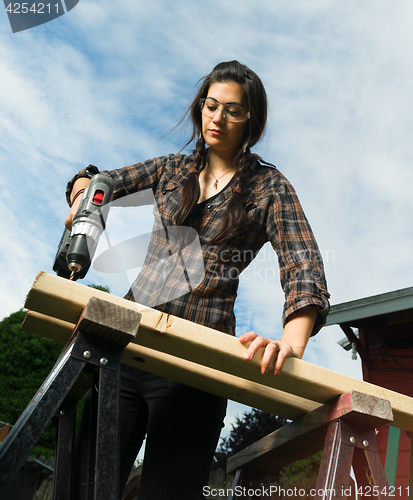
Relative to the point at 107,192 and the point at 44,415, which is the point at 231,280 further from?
the point at 44,415

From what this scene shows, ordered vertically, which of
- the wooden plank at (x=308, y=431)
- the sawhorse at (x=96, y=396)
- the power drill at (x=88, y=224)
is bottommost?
the sawhorse at (x=96, y=396)

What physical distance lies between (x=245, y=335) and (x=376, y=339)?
593 centimetres

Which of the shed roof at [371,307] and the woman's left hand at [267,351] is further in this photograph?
the shed roof at [371,307]

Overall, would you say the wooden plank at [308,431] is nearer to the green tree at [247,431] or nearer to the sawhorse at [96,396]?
the sawhorse at [96,396]

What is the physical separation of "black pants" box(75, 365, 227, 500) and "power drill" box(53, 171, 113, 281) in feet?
1.28

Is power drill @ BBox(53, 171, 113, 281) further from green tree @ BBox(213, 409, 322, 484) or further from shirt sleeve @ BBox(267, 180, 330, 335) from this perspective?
green tree @ BBox(213, 409, 322, 484)

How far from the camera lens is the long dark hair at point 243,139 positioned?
1.43 metres

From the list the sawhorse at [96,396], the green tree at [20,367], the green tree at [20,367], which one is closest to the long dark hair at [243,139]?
the sawhorse at [96,396]

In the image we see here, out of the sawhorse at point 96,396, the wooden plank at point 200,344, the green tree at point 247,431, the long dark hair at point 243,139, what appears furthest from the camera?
the green tree at point 247,431

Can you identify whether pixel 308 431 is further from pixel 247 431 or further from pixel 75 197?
pixel 247 431

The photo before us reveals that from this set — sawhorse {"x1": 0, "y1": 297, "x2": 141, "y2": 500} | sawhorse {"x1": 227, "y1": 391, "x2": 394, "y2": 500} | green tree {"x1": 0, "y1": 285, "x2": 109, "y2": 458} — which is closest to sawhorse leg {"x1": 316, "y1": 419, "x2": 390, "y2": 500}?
sawhorse {"x1": 227, "y1": 391, "x2": 394, "y2": 500}

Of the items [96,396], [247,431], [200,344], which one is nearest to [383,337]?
[247,431]

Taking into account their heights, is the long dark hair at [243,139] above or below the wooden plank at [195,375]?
above

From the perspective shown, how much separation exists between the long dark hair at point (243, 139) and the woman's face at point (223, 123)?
0.09 feet
